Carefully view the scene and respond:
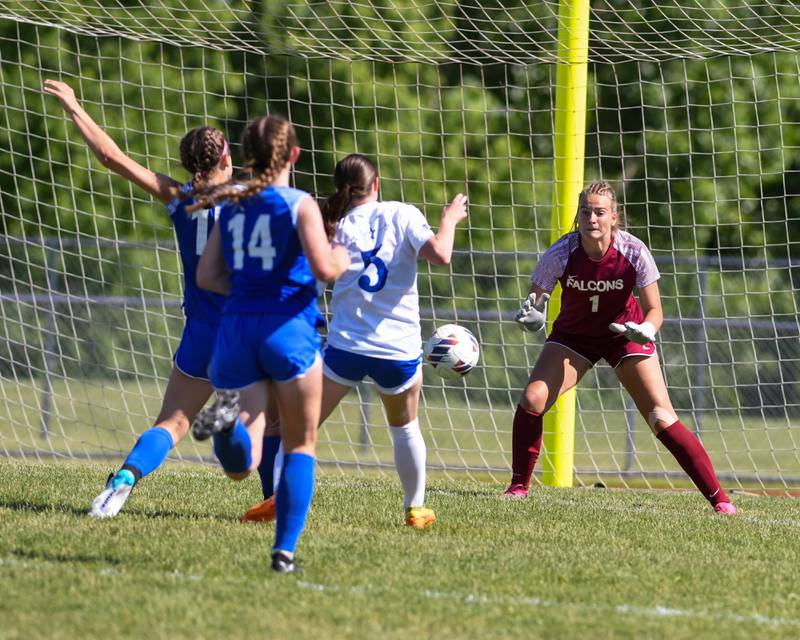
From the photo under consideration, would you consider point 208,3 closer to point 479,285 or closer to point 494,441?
point 479,285

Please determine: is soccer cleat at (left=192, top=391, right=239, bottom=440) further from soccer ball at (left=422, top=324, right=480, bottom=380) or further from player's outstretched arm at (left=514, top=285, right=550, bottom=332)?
player's outstretched arm at (left=514, top=285, right=550, bottom=332)

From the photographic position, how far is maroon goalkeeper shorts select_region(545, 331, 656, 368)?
721cm

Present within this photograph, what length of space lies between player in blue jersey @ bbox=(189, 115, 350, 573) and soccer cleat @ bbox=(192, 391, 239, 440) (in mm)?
15

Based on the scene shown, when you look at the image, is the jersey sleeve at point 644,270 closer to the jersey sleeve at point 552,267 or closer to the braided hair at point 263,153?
the jersey sleeve at point 552,267

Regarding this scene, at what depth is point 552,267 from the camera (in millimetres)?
7316

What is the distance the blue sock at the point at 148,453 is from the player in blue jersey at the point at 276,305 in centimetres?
125

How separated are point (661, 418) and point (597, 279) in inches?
36.4

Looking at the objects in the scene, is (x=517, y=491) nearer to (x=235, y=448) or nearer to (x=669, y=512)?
(x=669, y=512)

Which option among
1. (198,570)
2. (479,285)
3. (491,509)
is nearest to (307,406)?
(198,570)

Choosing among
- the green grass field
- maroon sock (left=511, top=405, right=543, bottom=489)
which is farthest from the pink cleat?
maroon sock (left=511, top=405, right=543, bottom=489)

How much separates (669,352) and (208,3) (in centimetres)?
753

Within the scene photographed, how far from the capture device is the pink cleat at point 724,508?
732cm

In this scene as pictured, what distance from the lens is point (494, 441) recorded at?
1430 cm

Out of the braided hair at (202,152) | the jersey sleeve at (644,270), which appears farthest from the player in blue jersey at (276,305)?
the jersey sleeve at (644,270)
